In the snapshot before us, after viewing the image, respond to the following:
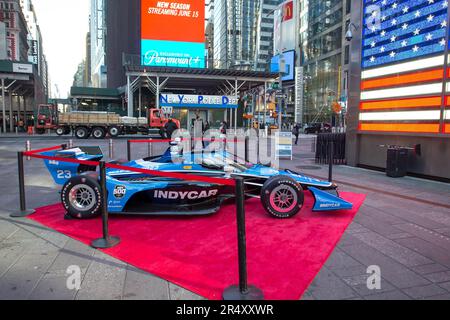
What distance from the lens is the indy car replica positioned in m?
5.43

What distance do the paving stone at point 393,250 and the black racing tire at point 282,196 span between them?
1.06 meters

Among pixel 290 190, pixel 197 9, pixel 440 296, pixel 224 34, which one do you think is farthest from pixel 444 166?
pixel 224 34

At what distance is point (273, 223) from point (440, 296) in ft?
8.47

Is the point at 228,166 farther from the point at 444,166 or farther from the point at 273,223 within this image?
the point at 444,166

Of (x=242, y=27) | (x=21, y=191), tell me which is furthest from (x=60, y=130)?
(x=242, y=27)

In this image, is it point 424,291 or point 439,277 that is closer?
point 424,291

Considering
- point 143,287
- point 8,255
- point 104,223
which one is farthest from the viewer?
point 104,223

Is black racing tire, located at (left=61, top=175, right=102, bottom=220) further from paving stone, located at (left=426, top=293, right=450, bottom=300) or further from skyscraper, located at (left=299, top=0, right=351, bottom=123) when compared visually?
skyscraper, located at (left=299, top=0, right=351, bottom=123)

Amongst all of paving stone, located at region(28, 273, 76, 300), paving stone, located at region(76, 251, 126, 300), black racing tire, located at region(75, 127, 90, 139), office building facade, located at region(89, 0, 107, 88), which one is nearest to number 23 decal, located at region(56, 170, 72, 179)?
paving stone, located at region(76, 251, 126, 300)

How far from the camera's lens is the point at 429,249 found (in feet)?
14.4

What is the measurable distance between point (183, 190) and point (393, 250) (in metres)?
3.15

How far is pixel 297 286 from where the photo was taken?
11.1 ft

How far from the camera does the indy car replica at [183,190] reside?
5430 millimetres

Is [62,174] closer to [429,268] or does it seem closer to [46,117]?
[429,268]
